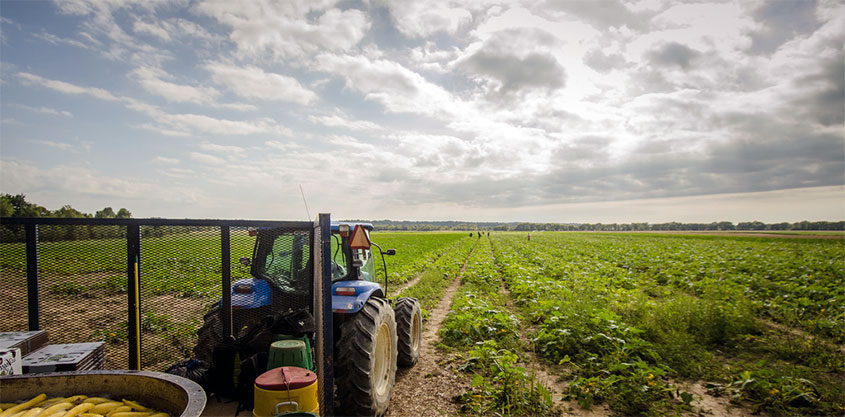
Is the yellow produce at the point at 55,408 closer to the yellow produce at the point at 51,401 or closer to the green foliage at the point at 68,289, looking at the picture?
the yellow produce at the point at 51,401

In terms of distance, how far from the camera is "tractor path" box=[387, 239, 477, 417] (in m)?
4.82

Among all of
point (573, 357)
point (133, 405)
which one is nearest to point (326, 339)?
point (133, 405)

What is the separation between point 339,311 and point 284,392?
1460mm

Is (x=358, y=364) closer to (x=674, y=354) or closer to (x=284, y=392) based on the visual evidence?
(x=284, y=392)

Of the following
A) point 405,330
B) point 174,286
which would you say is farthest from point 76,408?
point 405,330

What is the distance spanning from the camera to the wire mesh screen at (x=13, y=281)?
3340 mm

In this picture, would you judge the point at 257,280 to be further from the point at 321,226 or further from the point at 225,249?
the point at 321,226

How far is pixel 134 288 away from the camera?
349cm

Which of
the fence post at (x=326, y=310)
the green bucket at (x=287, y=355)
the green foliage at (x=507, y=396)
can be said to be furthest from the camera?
the green foliage at (x=507, y=396)

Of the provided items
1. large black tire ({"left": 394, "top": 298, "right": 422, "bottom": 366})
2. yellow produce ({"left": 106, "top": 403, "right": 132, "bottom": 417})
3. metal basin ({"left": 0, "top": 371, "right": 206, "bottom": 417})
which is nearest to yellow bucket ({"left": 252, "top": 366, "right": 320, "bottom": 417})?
metal basin ({"left": 0, "top": 371, "right": 206, "bottom": 417})

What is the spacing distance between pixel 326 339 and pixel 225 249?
4.42ft

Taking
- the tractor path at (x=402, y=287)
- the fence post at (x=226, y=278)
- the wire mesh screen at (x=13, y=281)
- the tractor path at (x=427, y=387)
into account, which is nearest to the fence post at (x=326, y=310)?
the fence post at (x=226, y=278)

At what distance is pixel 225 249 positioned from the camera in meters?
3.79

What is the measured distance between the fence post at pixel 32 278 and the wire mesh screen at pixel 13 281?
0.06 metres
